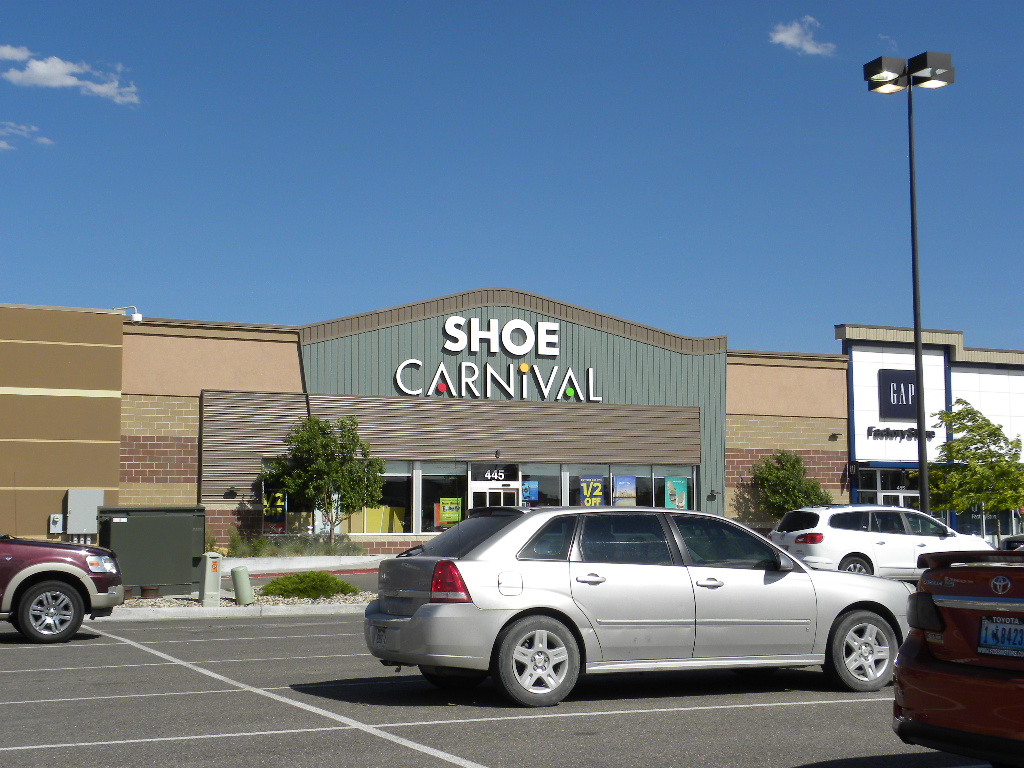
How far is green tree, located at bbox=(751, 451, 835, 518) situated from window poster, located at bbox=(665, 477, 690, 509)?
2.53 meters

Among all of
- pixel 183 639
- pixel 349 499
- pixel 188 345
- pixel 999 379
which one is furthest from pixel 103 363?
pixel 999 379

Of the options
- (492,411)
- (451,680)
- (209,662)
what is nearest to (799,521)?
(209,662)

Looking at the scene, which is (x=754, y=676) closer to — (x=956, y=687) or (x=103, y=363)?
(x=956, y=687)

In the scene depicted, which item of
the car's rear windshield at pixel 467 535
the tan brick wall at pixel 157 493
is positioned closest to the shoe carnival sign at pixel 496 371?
the tan brick wall at pixel 157 493

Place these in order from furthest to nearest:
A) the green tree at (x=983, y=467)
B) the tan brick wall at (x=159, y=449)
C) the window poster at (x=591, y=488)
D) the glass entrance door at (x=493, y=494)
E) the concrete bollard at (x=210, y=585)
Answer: the window poster at (x=591, y=488)
the glass entrance door at (x=493, y=494)
the tan brick wall at (x=159, y=449)
the green tree at (x=983, y=467)
the concrete bollard at (x=210, y=585)

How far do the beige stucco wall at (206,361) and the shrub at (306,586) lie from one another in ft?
51.2

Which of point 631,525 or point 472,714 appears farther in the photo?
point 631,525

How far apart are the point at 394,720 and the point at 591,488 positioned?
103 ft

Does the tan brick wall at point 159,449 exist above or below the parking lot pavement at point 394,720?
above

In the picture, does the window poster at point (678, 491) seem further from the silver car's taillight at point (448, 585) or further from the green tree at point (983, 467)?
the silver car's taillight at point (448, 585)

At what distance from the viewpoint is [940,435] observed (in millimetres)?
42500

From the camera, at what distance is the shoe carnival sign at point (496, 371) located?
37375mm

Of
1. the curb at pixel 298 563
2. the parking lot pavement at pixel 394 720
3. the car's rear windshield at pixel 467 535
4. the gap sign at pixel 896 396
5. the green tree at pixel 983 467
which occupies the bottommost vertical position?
→ the curb at pixel 298 563

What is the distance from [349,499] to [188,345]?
7032 millimetres
